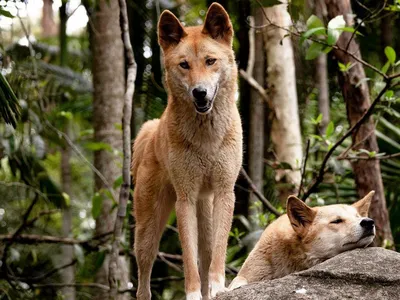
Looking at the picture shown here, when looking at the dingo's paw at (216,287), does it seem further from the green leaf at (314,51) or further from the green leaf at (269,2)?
the green leaf at (269,2)

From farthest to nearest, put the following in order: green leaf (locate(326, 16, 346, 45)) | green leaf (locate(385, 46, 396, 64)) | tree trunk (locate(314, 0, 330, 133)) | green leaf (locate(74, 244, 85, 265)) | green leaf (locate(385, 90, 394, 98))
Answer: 1. tree trunk (locate(314, 0, 330, 133))
2. green leaf (locate(74, 244, 85, 265))
3. green leaf (locate(385, 90, 394, 98))
4. green leaf (locate(385, 46, 396, 64))
5. green leaf (locate(326, 16, 346, 45))

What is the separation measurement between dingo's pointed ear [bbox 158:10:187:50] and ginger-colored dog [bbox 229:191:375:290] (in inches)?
67.4

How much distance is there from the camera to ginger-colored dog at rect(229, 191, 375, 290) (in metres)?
6.30

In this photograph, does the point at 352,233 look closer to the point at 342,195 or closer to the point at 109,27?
the point at 342,195

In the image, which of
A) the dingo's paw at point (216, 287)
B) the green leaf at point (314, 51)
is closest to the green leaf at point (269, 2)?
the green leaf at point (314, 51)

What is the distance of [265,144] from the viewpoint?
14.2m

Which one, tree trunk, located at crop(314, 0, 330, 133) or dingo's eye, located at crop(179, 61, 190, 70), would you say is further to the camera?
tree trunk, located at crop(314, 0, 330, 133)

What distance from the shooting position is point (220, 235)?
6.23 metres

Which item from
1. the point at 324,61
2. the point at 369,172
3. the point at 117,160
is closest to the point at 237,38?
the point at 324,61

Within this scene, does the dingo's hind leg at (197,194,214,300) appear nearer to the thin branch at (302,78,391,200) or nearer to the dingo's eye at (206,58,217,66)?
the dingo's eye at (206,58,217,66)

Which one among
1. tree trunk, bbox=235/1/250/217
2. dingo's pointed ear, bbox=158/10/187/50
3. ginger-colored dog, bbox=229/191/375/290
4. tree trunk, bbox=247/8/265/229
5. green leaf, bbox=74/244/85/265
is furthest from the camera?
tree trunk, bbox=235/1/250/217

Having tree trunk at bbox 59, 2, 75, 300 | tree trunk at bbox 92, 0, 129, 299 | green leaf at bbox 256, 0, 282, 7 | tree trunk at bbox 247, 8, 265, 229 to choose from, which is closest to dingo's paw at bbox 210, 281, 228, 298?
green leaf at bbox 256, 0, 282, 7

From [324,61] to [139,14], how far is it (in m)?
3.55

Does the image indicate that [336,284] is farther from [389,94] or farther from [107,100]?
[107,100]
